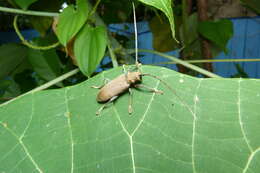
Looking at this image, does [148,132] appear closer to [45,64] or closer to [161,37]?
[45,64]

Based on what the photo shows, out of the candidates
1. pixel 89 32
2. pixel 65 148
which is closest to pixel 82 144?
pixel 65 148

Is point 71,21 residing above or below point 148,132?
above

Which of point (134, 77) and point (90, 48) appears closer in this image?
point (134, 77)

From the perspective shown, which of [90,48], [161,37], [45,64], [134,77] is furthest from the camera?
[161,37]

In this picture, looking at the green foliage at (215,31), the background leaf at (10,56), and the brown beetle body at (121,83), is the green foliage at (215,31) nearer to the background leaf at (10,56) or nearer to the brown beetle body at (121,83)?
the brown beetle body at (121,83)

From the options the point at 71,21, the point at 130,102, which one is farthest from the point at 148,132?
the point at 71,21

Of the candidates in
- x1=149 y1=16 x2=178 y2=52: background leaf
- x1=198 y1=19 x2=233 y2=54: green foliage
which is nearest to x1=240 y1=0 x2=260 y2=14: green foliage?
x1=198 y1=19 x2=233 y2=54: green foliage
